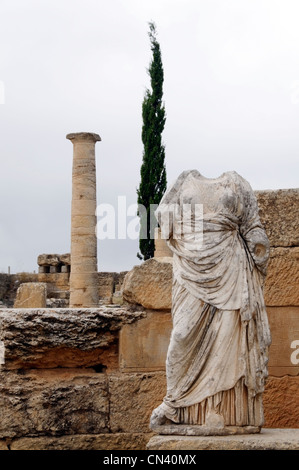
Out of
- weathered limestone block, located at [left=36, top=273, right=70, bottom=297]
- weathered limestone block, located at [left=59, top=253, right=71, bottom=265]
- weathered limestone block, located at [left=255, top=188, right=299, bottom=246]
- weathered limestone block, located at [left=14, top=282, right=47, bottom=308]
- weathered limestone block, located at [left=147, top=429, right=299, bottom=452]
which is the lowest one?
weathered limestone block, located at [left=147, top=429, right=299, bottom=452]

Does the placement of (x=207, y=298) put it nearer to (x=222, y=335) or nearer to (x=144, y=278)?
(x=222, y=335)

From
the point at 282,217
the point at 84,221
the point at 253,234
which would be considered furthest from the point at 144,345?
the point at 84,221

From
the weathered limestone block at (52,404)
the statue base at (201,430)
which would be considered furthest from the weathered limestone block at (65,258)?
the statue base at (201,430)

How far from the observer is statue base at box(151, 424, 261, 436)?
5.39 metres

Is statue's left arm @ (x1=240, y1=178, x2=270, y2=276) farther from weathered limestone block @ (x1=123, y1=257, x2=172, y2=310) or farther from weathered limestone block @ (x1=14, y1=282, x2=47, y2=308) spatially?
weathered limestone block @ (x1=14, y1=282, x2=47, y2=308)

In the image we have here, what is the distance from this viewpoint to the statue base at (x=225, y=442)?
5.23 metres

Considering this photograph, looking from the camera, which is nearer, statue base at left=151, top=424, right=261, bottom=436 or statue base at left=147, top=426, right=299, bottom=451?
statue base at left=147, top=426, right=299, bottom=451

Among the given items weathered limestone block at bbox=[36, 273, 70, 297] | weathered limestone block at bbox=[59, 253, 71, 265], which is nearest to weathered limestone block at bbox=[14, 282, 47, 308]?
weathered limestone block at bbox=[36, 273, 70, 297]

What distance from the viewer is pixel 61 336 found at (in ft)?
22.5

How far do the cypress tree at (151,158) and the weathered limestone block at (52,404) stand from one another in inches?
872

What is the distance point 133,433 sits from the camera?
687cm

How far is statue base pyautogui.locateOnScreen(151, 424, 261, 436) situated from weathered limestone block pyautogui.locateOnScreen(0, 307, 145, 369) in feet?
5.22

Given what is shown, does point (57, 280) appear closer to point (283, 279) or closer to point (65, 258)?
point (65, 258)

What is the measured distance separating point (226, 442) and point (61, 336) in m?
2.06
